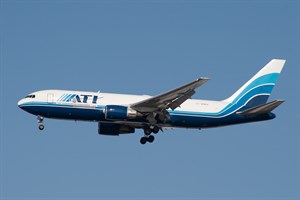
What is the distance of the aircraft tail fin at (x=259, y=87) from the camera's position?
194 feet

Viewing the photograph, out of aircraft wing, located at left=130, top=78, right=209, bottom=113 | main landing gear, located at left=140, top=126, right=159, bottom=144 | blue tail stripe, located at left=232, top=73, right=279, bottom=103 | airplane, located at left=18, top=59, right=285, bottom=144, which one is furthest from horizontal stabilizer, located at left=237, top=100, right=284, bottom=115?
main landing gear, located at left=140, top=126, right=159, bottom=144

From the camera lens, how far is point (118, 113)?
54.6 metres

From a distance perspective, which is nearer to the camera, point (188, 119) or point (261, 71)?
point (188, 119)

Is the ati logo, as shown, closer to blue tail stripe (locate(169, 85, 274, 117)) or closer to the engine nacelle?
the engine nacelle

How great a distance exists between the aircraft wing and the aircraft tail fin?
20.9ft

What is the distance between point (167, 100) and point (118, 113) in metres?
4.03

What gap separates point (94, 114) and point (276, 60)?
17592 mm

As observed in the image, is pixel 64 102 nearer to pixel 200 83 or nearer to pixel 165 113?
pixel 165 113

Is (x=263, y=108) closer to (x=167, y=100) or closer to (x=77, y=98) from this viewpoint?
(x=167, y=100)

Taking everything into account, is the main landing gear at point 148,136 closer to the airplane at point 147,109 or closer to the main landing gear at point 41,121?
the airplane at point 147,109

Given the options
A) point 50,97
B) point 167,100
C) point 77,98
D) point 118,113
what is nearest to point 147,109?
point 167,100

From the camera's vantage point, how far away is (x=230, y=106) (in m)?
58.0

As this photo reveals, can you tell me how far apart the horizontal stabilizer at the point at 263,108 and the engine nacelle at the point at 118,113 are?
922cm

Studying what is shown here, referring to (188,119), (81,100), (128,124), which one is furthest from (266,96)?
(81,100)
